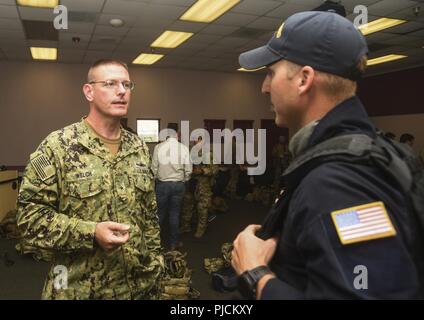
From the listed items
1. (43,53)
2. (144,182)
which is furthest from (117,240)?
(43,53)

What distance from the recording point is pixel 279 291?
81 cm

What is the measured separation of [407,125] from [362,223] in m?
10.1

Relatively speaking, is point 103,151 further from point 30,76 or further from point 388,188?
point 30,76

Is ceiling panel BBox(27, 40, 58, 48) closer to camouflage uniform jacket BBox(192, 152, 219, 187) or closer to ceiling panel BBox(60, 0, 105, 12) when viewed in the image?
ceiling panel BBox(60, 0, 105, 12)

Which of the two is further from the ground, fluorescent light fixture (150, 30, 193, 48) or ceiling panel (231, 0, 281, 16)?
fluorescent light fixture (150, 30, 193, 48)

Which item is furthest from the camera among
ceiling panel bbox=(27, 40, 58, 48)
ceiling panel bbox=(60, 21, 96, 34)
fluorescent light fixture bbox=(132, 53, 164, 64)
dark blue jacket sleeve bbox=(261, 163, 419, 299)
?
fluorescent light fixture bbox=(132, 53, 164, 64)

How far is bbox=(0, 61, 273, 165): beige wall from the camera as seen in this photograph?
374 inches

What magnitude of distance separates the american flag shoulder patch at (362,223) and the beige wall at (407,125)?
9159mm

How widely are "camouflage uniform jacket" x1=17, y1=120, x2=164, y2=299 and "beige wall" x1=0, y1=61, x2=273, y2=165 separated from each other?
8771mm

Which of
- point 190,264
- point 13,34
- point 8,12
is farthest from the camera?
point 13,34

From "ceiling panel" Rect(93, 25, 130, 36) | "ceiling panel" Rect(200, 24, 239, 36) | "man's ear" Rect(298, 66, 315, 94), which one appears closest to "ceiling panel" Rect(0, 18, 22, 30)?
"ceiling panel" Rect(93, 25, 130, 36)

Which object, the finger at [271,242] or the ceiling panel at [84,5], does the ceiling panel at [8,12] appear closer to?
the ceiling panel at [84,5]

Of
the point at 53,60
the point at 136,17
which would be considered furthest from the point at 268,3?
the point at 53,60

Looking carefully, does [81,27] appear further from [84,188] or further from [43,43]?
[84,188]
